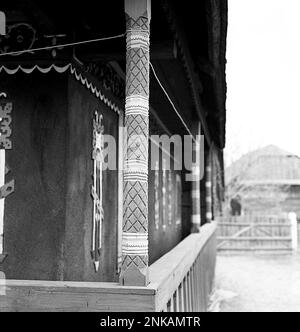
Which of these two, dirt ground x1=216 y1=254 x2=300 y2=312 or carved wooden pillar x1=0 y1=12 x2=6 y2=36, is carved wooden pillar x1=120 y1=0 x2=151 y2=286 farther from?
dirt ground x1=216 y1=254 x2=300 y2=312

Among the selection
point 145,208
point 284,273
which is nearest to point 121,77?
point 145,208

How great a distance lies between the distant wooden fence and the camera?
55.9 feet

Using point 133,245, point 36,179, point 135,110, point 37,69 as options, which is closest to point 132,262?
point 133,245

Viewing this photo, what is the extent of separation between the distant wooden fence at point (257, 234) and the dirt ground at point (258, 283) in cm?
102

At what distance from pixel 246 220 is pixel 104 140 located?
14.7m

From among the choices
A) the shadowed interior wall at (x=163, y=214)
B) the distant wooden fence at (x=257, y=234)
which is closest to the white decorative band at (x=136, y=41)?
the shadowed interior wall at (x=163, y=214)

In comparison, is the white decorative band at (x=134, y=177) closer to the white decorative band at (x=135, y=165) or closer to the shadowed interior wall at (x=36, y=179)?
the white decorative band at (x=135, y=165)

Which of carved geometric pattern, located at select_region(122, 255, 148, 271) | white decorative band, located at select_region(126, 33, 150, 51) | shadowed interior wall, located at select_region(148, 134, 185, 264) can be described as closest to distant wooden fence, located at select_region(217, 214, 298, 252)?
shadowed interior wall, located at select_region(148, 134, 185, 264)

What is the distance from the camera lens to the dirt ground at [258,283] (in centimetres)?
841

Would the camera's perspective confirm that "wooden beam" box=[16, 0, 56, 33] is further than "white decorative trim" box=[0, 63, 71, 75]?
No

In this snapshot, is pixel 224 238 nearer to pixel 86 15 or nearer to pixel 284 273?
pixel 284 273

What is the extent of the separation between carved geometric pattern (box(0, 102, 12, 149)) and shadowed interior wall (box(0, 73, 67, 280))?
0.13 ft

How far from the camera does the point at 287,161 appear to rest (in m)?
32.2

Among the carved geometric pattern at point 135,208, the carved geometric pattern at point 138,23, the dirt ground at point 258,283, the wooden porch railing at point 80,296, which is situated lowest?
the dirt ground at point 258,283
